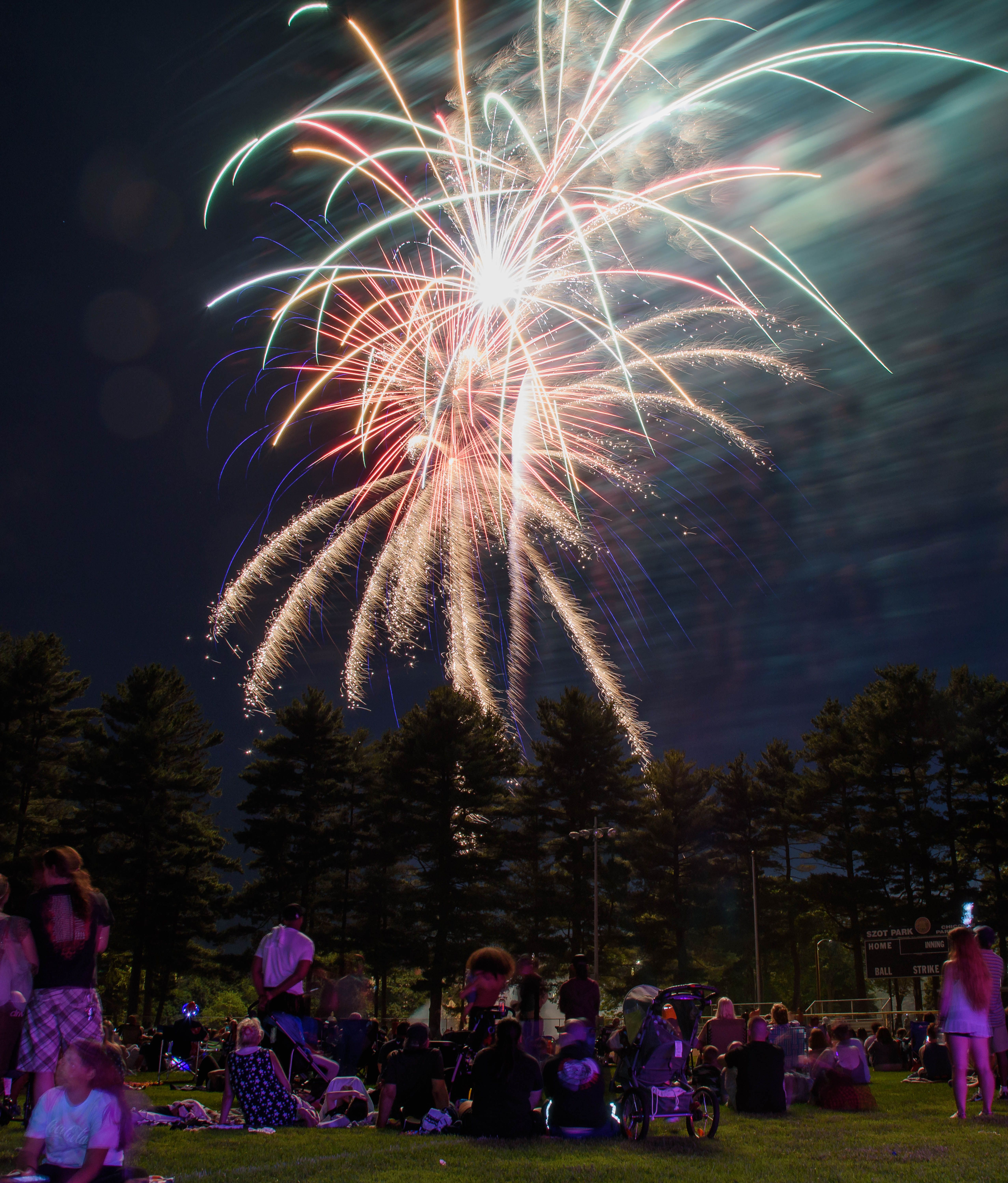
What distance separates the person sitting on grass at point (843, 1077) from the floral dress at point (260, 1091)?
6347 millimetres

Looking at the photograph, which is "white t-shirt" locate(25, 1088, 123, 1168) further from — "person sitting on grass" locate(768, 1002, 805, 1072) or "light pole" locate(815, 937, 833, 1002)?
"light pole" locate(815, 937, 833, 1002)

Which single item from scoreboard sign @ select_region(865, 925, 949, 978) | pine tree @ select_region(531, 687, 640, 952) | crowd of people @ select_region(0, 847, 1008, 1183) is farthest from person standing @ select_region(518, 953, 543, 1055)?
pine tree @ select_region(531, 687, 640, 952)

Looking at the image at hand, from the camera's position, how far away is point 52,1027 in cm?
622

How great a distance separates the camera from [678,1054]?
8.17 meters

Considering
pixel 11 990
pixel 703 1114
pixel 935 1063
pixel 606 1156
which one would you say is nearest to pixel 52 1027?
pixel 11 990

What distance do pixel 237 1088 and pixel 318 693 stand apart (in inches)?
1591

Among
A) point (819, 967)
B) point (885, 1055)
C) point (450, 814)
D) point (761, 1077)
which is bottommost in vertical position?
point (819, 967)

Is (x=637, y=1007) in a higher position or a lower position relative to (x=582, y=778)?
lower

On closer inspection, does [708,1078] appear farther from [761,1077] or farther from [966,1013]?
[966,1013]

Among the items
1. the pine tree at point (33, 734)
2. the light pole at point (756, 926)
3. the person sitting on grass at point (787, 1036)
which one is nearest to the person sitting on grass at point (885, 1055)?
the person sitting on grass at point (787, 1036)

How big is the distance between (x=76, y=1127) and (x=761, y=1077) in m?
8.33

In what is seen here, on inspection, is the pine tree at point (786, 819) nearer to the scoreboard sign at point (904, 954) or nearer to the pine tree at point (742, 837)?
the pine tree at point (742, 837)

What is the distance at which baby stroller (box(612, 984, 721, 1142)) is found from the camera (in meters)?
8.12

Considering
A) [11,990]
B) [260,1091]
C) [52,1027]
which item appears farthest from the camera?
[260,1091]
